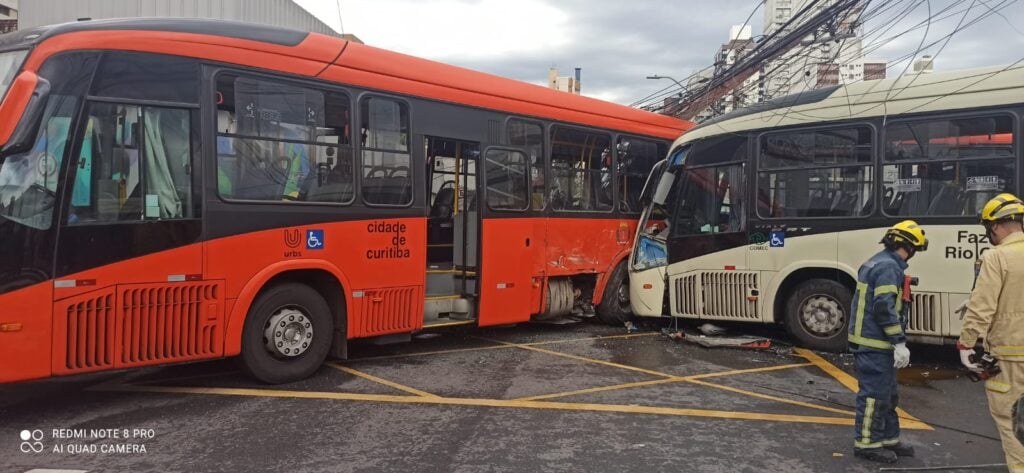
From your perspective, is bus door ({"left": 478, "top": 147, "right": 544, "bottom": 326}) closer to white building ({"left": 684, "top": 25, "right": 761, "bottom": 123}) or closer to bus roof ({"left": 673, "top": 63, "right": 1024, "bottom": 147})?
bus roof ({"left": 673, "top": 63, "right": 1024, "bottom": 147})

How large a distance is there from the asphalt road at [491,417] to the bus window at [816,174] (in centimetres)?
186

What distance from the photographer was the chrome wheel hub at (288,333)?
5992 millimetres

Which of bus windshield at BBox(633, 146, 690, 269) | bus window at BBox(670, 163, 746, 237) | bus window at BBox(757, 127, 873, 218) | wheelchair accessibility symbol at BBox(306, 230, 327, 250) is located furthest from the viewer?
bus windshield at BBox(633, 146, 690, 269)

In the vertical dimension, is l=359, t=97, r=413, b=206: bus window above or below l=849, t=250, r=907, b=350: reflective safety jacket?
above

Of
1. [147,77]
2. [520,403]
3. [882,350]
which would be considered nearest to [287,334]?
[520,403]

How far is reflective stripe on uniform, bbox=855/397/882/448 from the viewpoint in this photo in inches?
170

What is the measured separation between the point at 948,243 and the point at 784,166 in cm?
199

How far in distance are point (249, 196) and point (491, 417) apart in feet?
9.74

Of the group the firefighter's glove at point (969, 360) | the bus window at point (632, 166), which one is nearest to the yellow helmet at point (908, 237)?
the firefighter's glove at point (969, 360)

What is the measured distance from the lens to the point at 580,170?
917 centimetres

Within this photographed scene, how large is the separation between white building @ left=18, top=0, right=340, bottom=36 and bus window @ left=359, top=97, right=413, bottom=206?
27.6 feet

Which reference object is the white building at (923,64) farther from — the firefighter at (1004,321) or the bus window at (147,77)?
the bus window at (147,77)

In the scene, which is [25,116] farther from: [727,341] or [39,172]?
[727,341]

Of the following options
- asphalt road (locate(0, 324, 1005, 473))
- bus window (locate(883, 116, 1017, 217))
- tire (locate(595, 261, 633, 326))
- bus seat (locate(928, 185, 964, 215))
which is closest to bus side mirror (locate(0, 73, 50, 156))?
asphalt road (locate(0, 324, 1005, 473))
